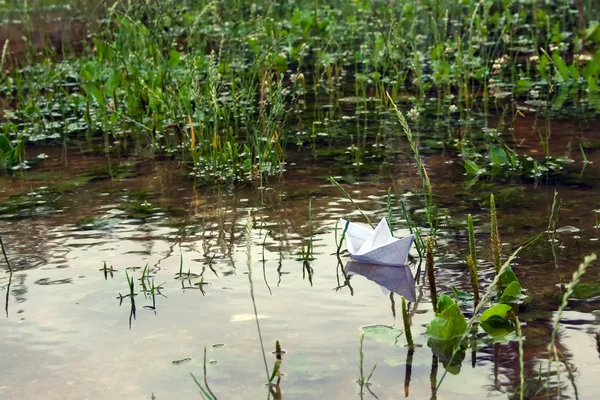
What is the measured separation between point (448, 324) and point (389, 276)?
663 mm

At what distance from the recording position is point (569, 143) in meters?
5.26

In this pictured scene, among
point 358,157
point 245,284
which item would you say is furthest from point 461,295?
point 358,157

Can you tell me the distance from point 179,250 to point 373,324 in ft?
3.59

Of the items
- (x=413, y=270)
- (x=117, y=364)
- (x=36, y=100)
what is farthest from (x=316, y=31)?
(x=117, y=364)

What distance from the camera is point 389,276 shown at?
3.46 metres

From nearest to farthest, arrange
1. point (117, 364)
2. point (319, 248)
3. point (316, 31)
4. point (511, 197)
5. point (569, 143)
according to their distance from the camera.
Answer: point (117, 364) < point (319, 248) < point (511, 197) < point (569, 143) < point (316, 31)

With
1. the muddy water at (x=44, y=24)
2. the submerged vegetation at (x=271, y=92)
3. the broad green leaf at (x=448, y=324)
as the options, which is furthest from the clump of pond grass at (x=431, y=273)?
the muddy water at (x=44, y=24)

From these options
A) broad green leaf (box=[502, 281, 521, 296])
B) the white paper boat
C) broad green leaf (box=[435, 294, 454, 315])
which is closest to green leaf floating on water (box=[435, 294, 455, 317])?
broad green leaf (box=[435, 294, 454, 315])

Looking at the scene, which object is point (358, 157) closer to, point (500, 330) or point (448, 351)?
point (500, 330)

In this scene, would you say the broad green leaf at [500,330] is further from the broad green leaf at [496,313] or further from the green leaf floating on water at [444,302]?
the green leaf floating on water at [444,302]

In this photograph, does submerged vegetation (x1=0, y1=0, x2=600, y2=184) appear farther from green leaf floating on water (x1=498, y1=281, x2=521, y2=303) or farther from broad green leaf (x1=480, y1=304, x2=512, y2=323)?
broad green leaf (x1=480, y1=304, x2=512, y2=323)

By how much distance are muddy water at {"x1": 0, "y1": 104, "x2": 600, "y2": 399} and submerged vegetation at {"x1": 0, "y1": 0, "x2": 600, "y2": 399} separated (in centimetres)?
2

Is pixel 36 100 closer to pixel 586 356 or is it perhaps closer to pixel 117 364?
pixel 117 364

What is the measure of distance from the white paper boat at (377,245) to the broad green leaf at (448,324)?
2.11ft
